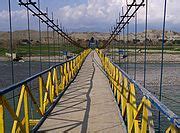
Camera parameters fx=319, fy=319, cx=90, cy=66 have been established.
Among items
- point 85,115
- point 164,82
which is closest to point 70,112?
point 85,115

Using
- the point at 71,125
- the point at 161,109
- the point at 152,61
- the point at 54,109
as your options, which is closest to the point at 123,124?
the point at 71,125

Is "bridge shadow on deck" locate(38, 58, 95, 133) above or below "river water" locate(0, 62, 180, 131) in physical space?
above

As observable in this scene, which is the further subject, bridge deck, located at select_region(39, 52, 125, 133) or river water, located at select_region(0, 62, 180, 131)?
river water, located at select_region(0, 62, 180, 131)

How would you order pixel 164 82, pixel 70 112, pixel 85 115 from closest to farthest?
pixel 85 115, pixel 70 112, pixel 164 82

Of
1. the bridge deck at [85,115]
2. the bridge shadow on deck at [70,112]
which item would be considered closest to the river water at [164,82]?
the bridge shadow on deck at [70,112]

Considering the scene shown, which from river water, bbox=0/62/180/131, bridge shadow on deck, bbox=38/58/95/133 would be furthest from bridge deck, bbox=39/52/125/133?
river water, bbox=0/62/180/131

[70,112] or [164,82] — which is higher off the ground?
[70,112]

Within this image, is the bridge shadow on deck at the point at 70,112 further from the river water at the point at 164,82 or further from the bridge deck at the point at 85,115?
the river water at the point at 164,82

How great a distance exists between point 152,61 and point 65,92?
5693 cm

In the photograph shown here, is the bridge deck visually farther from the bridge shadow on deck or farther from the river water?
the river water

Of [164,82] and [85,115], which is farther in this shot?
[164,82]

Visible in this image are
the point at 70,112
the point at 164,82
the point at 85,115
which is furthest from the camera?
the point at 164,82

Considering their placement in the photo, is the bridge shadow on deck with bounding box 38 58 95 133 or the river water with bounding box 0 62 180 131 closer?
the bridge shadow on deck with bounding box 38 58 95 133

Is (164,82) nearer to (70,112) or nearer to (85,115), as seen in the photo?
(70,112)
